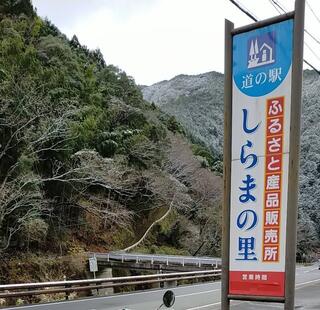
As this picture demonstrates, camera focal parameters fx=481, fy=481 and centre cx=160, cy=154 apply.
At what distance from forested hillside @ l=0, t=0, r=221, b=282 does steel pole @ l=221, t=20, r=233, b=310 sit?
20393mm

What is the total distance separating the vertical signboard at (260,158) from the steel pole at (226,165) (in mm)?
48

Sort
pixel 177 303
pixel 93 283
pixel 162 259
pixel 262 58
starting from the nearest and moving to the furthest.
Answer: pixel 262 58, pixel 177 303, pixel 93 283, pixel 162 259

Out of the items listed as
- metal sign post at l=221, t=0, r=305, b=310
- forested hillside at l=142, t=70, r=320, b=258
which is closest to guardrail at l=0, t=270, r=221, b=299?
metal sign post at l=221, t=0, r=305, b=310

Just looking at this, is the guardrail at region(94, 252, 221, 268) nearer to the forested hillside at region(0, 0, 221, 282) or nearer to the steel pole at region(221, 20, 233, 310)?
the forested hillside at region(0, 0, 221, 282)

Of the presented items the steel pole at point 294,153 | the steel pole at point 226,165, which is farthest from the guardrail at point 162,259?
the steel pole at point 294,153

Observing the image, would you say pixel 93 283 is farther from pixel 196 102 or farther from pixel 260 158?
pixel 196 102

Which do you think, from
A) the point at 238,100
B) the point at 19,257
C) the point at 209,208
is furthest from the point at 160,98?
the point at 238,100

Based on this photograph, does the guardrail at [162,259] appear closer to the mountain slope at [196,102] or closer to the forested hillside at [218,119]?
the forested hillside at [218,119]

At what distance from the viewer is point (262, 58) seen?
504cm

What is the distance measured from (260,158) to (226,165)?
0.43 meters

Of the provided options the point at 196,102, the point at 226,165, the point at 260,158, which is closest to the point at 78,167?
the point at 226,165

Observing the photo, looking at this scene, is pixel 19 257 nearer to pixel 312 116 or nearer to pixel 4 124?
pixel 4 124

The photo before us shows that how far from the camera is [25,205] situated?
25.7m

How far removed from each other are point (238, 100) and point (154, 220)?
39445 millimetres
